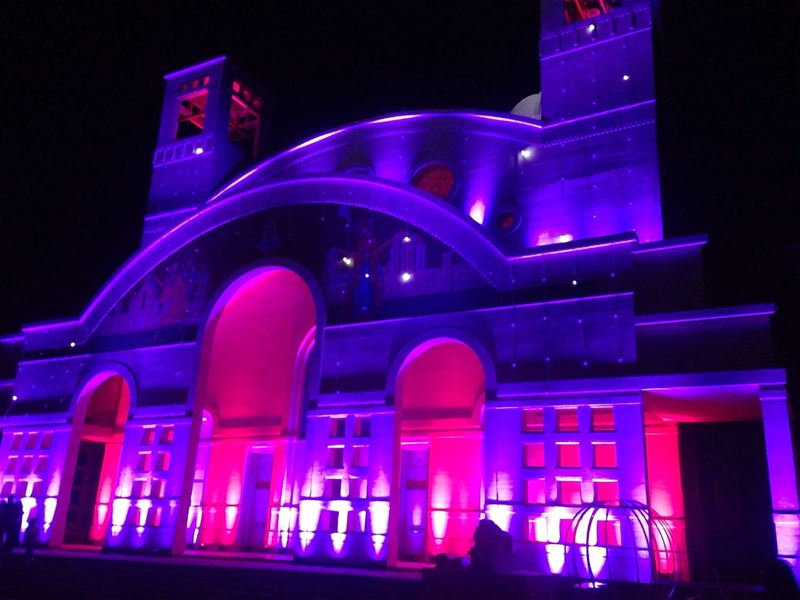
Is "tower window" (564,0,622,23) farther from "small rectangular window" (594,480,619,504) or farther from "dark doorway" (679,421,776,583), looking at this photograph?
"small rectangular window" (594,480,619,504)

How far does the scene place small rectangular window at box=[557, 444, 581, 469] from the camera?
13.1 metres

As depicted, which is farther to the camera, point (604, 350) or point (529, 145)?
point (529, 145)

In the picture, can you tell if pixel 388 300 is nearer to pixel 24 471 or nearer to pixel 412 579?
A: pixel 412 579

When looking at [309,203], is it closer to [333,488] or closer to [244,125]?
[333,488]

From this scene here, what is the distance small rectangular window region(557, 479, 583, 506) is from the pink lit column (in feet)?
9.90

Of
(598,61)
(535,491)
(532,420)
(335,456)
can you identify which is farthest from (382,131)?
(535,491)

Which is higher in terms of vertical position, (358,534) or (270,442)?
(270,442)

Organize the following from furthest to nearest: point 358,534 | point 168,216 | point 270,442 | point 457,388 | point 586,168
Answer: point 168,216, point 270,442, point 457,388, point 586,168, point 358,534

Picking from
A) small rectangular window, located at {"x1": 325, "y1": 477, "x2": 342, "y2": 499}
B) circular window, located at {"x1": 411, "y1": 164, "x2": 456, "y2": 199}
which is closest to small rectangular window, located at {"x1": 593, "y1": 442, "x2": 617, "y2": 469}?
small rectangular window, located at {"x1": 325, "y1": 477, "x2": 342, "y2": 499}

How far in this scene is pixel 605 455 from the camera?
12.8 m

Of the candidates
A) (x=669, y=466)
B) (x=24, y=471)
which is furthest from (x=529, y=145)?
(x=24, y=471)

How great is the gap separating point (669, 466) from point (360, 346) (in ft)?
22.3

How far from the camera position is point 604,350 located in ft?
43.2

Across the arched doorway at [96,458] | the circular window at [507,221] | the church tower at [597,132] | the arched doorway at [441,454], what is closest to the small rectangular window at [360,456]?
the arched doorway at [441,454]
